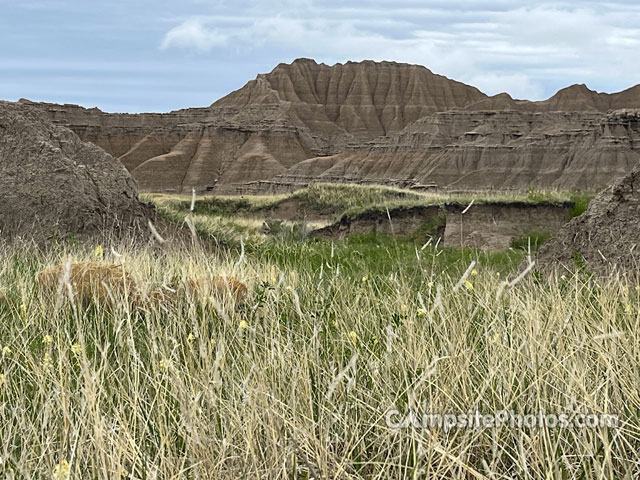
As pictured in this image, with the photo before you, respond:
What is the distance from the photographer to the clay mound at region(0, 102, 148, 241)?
34.7ft

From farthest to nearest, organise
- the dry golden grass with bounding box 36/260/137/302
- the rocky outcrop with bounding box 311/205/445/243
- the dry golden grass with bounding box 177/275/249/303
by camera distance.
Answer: the rocky outcrop with bounding box 311/205/445/243, the dry golden grass with bounding box 36/260/137/302, the dry golden grass with bounding box 177/275/249/303

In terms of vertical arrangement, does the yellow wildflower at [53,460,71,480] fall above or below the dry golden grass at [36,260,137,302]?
above

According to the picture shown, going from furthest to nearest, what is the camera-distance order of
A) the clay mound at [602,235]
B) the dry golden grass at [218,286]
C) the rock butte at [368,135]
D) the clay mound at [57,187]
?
the rock butte at [368,135], the clay mound at [57,187], the clay mound at [602,235], the dry golden grass at [218,286]

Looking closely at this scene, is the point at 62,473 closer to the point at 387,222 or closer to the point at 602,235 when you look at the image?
the point at 602,235

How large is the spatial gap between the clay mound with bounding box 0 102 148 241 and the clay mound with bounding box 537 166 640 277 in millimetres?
5554

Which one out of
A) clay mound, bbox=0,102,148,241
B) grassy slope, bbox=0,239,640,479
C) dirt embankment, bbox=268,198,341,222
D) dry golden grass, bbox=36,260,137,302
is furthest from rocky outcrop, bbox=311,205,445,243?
grassy slope, bbox=0,239,640,479

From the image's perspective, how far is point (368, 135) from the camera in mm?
128750

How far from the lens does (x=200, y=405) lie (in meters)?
3.11

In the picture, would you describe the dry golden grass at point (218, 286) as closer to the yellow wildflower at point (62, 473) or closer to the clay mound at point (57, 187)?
the yellow wildflower at point (62, 473)

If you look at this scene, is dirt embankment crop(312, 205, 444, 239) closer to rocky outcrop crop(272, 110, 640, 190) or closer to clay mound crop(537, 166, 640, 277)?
clay mound crop(537, 166, 640, 277)

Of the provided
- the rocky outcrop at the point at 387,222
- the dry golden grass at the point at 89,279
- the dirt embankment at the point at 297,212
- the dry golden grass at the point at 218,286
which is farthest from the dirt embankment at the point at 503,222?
the dirt embankment at the point at 297,212

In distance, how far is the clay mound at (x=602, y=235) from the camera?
6797 millimetres

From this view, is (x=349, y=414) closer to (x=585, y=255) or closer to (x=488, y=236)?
(x=585, y=255)

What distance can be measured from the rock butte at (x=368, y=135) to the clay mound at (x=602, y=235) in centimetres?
5423
